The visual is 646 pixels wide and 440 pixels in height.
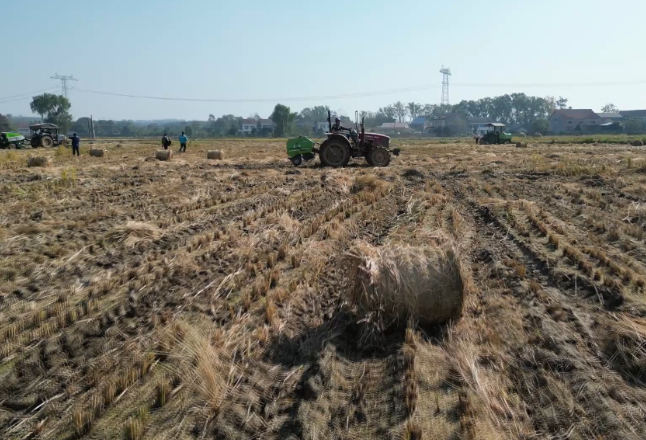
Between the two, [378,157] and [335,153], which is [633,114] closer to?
[378,157]

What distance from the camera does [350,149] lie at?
19891 mm

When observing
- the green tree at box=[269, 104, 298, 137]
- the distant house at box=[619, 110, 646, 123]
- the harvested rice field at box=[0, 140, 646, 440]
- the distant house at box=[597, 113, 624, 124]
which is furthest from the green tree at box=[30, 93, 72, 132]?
the distant house at box=[619, 110, 646, 123]

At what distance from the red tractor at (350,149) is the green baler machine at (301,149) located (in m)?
1.01

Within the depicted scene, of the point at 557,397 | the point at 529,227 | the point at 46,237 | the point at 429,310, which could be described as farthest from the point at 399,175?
the point at 557,397

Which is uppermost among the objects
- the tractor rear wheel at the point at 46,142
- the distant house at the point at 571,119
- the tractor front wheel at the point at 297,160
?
the distant house at the point at 571,119

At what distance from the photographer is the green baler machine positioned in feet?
69.6

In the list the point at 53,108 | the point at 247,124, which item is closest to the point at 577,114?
the point at 247,124

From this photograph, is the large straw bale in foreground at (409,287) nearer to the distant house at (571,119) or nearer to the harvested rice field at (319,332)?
the harvested rice field at (319,332)

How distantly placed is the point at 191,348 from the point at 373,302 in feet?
5.46

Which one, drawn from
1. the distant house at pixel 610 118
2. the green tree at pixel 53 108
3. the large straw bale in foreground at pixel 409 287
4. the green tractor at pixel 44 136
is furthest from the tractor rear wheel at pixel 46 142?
the distant house at pixel 610 118

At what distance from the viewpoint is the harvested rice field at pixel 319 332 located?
3.52 metres

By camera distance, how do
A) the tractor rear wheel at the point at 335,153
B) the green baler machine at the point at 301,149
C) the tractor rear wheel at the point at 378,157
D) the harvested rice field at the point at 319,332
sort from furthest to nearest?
the green baler machine at the point at 301,149
the tractor rear wheel at the point at 378,157
the tractor rear wheel at the point at 335,153
the harvested rice field at the point at 319,332

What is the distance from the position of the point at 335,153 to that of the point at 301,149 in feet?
6.43

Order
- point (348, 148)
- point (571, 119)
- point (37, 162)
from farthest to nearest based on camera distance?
point (571, 119) → point (348, 148) → point (37, 162)
